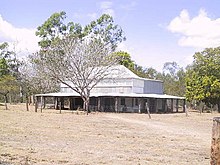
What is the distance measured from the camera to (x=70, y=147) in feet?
43.0

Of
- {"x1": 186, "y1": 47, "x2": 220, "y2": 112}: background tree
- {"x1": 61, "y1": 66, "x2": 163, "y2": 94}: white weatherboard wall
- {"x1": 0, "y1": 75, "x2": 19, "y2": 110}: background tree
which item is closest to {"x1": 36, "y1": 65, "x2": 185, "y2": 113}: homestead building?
{"x1": 61, "y1": 66, "x2": 163, "y2": 94}: white weatherboard wall

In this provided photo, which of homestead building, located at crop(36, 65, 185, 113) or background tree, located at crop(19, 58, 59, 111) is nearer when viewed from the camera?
homestead building, located at crop(36, 65, 185, 113)

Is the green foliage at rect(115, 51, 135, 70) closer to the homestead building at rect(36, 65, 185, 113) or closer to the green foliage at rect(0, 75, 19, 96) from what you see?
the homestead building at rect(36, 65, 185, 113)

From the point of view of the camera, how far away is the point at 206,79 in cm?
5522

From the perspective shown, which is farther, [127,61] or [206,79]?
[127,61]

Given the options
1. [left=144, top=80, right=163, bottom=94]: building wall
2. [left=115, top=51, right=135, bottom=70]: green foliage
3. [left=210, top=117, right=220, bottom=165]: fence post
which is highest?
[left=115, top=51, right=135, bottom=70]: green foliage

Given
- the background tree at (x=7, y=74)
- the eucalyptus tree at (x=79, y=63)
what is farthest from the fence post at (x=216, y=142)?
the background tree at (x=7, y=74)

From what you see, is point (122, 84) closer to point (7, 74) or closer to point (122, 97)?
point (122, 97)

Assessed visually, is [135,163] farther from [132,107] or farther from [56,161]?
[132,107]

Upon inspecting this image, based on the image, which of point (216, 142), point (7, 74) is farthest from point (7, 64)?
point (216, 142)

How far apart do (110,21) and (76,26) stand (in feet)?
20.2

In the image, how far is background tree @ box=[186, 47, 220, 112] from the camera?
2162 inches

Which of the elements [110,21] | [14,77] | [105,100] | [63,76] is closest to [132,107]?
[105,100]

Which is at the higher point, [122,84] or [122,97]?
[122,84]
